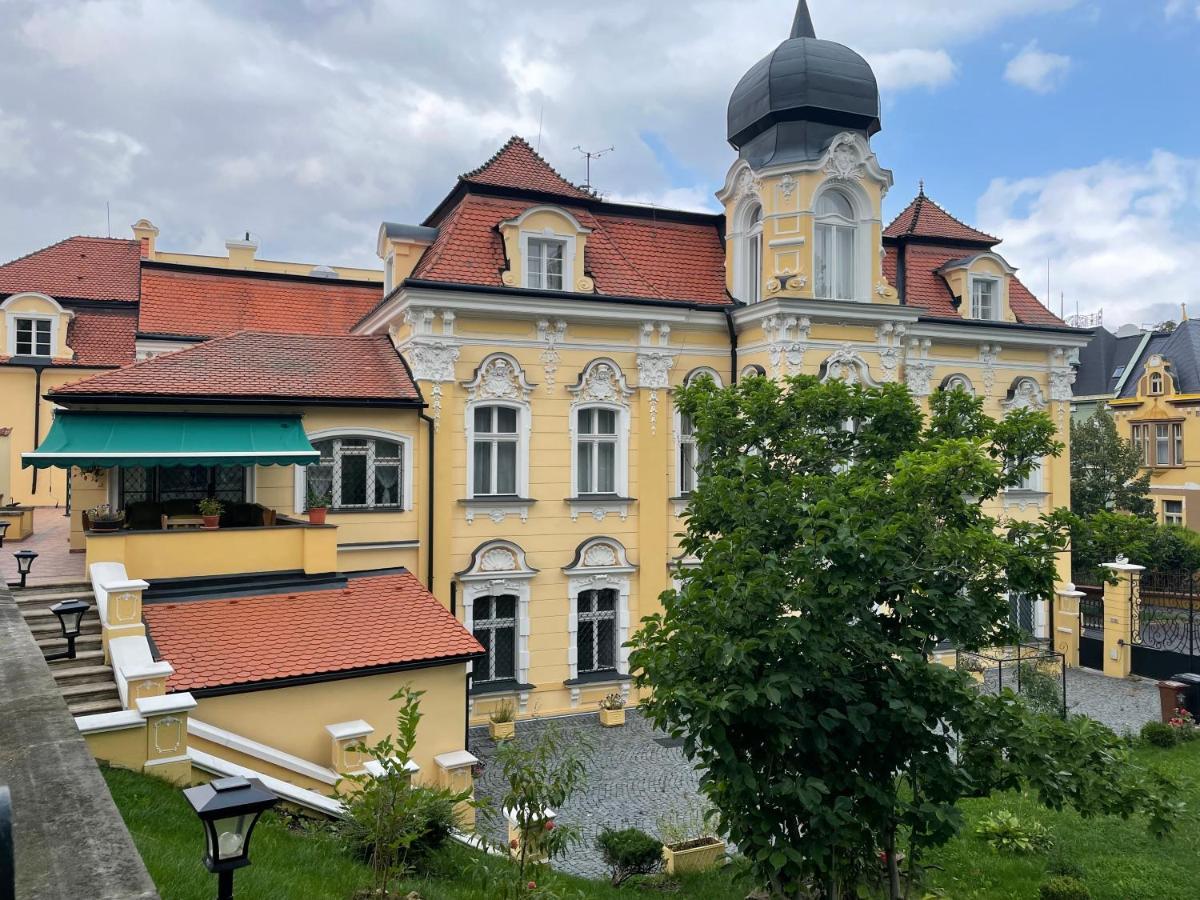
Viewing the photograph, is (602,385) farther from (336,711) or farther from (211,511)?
(336,711)

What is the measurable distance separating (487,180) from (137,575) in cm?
1025

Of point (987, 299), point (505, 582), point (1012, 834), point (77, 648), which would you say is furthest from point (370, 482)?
point (987, 299)

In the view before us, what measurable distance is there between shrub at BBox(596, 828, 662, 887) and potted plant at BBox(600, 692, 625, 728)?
601cm

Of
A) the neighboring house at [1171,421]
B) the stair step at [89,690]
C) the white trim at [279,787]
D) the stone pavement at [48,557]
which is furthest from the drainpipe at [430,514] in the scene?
the neighboring house at [1171,421]

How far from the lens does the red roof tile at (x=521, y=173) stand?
17.0 metres

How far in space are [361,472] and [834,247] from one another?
37.2 feet

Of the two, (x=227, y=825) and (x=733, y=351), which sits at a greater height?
(x=733, y=351)

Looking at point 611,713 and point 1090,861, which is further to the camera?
point 611,713

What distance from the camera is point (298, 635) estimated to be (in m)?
11.4

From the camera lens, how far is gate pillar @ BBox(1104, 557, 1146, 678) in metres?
19.5

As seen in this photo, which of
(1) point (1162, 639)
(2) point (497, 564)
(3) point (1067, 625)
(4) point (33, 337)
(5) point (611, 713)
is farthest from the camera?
(4) point (33, 337)

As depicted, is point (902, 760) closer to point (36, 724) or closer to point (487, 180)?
point (36, 724)

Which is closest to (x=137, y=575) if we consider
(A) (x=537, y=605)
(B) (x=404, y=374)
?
(B) (x=404, y=374)

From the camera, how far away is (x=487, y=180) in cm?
1698
